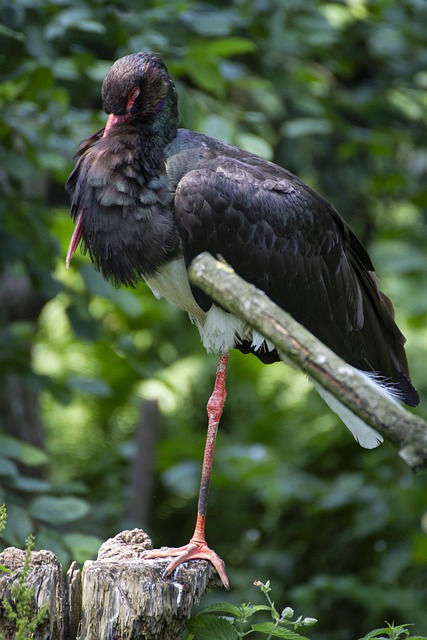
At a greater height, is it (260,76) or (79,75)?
(79,75)

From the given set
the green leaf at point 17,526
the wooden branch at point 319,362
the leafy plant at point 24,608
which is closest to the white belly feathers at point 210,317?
the green leaf at point 17,526

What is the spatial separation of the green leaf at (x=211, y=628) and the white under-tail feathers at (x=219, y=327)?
1.21 metres

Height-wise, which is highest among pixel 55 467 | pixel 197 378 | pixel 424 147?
pixel 424 147

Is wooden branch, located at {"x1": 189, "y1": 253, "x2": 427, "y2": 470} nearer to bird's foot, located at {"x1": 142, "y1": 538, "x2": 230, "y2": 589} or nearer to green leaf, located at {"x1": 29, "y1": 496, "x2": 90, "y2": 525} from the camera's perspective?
bird's foot, located at {"x1": 142, "y1": 538, "x2": 230, "y2": 589}

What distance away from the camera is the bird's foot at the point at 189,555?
129 inches

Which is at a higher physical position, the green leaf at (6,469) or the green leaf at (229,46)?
the green leaf at (229,46)

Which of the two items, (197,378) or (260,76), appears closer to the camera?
(260,76)

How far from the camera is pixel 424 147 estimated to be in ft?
22.2

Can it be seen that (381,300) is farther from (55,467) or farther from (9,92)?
(55,467)

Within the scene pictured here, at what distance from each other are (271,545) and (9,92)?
415cm

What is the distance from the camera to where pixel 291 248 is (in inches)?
163

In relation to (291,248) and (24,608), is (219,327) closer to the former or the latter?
(291,248)

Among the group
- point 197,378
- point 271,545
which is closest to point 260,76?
point 197,378

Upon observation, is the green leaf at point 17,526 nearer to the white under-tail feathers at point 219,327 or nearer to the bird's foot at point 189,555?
the bird's foot at point 189,555
